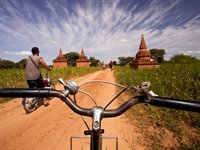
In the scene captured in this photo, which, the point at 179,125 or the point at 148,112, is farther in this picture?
the point at 148,112

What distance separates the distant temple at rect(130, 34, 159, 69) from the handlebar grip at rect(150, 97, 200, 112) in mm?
25598

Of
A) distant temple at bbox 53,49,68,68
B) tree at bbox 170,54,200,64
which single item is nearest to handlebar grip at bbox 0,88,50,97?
tree at bbox 170,54,200,64

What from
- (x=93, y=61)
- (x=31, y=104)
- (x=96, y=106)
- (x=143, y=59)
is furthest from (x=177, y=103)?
(x=93, y=61)

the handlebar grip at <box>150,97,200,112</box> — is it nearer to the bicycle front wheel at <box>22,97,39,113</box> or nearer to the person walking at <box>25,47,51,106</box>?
the person walking at <box>25,47,51,106</box>

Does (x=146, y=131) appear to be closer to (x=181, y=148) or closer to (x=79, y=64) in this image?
(x=181, y=148)

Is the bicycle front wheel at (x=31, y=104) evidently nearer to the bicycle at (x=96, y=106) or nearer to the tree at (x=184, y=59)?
the bicycle at (x=96, y=106)

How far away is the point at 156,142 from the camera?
126 inches

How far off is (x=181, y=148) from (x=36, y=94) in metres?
3.11

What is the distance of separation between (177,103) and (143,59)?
2691cm

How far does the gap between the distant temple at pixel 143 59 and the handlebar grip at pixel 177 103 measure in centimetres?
2560

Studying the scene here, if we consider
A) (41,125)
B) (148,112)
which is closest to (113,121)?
(148,112)

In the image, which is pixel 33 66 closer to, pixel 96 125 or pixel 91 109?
pixel 91 109

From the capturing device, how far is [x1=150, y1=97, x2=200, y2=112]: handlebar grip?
1033mm

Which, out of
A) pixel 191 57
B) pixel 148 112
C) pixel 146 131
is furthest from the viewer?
pixel 191 57
